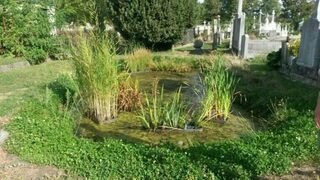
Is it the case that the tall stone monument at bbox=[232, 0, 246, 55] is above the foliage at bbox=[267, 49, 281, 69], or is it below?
above

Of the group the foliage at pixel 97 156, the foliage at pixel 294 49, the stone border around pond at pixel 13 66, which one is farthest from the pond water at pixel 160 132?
the stone border around pond at pixel 13 66

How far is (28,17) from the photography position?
13188 millimetres

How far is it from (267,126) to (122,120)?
2752 mm

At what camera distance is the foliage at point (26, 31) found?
41.5 ft

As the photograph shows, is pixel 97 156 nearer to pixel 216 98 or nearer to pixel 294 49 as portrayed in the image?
pixel 216 98

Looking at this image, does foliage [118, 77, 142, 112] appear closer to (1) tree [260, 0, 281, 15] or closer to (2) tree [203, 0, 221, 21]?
(2) tree [203, 0, 221, 21]

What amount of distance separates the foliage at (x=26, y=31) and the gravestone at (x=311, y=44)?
9.43 meters

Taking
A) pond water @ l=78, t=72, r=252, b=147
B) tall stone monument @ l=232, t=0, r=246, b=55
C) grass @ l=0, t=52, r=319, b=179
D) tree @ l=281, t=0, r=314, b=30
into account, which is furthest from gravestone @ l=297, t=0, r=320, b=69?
tree @ l=281, t=0, r=314, b=30

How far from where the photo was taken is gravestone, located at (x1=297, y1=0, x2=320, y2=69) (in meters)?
8.43

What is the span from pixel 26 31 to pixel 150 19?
19.9 feet

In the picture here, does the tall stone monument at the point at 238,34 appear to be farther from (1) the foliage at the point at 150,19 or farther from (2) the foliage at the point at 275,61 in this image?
(2) the foliage at the point at 275,61

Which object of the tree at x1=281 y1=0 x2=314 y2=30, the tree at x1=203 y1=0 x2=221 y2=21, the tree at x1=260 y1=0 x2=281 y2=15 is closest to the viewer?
the tree at x1=203 y1=0 x2=221 y2=21

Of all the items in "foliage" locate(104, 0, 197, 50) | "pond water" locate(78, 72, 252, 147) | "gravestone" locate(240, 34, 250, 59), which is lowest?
"pond water" locate(78, 72, 252, 147)

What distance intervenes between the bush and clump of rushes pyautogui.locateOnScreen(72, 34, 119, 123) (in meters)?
7.24
